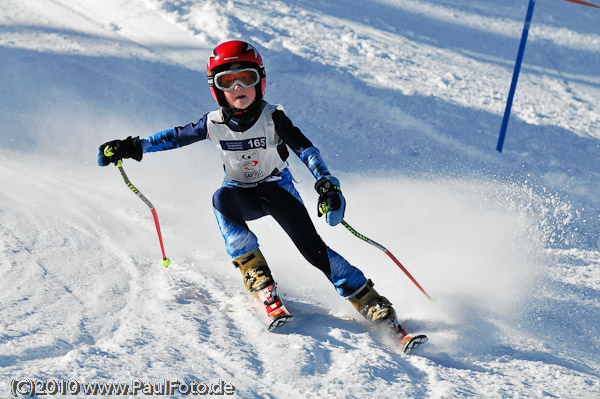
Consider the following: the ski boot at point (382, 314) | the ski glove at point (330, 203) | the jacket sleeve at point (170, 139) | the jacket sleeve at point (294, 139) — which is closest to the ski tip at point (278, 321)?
the ski boot at point (382, 314)

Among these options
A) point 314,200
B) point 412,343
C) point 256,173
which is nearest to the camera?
point 412,343

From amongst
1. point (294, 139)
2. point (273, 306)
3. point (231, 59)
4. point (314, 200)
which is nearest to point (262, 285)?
point (273, 306)

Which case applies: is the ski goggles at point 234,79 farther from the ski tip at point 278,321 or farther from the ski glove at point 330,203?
the ski tip at point 278,321

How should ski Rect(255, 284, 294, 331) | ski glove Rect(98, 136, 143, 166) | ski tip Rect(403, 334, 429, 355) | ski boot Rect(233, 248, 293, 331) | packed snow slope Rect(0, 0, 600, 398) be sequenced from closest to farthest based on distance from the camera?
packed snow slope Rect(0, 0, 600, 398), ski tip Rect(403, 334, 429, 355), ski Rect(255, 284, 294, 331), ski boot Rect(233, 248, 293, 331), ski glove Rect(98, 136, 143, 166)

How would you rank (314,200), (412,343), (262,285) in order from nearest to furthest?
(412,343) < (262,285) < (314,200)

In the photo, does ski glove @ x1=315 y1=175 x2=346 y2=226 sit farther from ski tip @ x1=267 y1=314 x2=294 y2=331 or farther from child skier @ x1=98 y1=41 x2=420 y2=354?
ski tip @ x1=267 y1=314 x2=294 y2=331

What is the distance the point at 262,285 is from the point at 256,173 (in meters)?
0.82

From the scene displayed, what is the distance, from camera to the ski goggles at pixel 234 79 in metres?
3.92

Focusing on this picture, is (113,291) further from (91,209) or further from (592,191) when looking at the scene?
(592,191)

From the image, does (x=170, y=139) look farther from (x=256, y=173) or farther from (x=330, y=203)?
→ (x=330, y=203)

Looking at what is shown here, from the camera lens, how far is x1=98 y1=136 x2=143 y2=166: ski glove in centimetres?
415

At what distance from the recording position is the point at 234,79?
155 inches

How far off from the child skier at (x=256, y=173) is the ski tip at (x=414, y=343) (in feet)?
0.32

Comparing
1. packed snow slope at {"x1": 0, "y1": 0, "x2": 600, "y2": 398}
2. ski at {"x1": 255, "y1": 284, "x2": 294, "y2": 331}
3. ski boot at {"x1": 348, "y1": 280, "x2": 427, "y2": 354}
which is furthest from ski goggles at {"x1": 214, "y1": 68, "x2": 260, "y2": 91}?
ski boot at {"x1": 348, "y1": 280, "x2": 427, "y2": 354}
